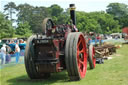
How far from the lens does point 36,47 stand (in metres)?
6.79

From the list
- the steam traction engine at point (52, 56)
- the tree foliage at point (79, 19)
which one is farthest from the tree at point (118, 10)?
the steam traction engine at point (52, 56)

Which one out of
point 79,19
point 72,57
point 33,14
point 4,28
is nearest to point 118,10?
point 79,19

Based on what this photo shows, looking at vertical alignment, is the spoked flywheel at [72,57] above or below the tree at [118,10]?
below

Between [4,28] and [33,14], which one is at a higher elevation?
[33,14]

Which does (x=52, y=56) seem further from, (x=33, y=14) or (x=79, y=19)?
(x=33, y=14)

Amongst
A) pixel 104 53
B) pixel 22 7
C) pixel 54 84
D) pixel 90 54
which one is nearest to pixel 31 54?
pixel 54 84

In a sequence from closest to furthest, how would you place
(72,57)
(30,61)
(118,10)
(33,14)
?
(72,57)
(30,61)
(33,14)
(118,10)

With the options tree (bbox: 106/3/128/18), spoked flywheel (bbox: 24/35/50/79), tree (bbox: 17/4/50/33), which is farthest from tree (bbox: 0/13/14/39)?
tree (bbox: 106/3/128/18)

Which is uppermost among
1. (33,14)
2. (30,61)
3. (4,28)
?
(33,14)

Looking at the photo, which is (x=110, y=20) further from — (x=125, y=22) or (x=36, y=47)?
(x=36, y=47)

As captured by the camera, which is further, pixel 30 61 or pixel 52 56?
pixel 30 61

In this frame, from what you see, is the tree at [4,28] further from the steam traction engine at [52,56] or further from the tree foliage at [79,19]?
the steam traction engine at [52,56]

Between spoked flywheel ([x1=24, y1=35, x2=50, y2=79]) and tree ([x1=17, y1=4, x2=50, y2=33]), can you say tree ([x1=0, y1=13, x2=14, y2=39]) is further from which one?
spoked flywheel ([x1=24, y1=35, x2=50, y2=79])

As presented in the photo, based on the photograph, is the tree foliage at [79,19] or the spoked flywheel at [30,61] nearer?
the spoked flywheel at [30,61]
